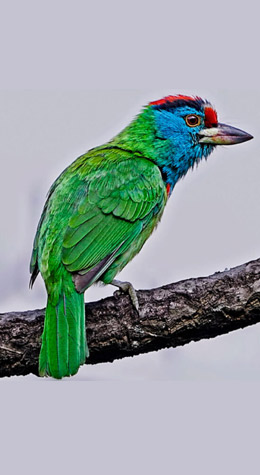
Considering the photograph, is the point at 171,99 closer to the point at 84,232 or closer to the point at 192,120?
the point at 192,120

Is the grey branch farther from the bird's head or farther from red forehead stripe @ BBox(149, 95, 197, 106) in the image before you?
red forehead stripe @ BBox(149, 95, 197, 106)

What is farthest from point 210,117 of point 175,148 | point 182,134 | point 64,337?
point 64,337

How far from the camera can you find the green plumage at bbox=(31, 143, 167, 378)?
13.3ft

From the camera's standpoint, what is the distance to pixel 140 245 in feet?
15.5

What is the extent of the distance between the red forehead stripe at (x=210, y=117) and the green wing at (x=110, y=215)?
59cm

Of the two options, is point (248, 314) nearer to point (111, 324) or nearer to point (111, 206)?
point (111, 324)

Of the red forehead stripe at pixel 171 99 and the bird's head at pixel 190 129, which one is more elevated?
the red forehead stripe at pixel 171 99

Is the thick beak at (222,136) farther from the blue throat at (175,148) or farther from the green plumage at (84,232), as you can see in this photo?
the green plumage at (84,232)

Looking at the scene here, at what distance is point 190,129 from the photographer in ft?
Answer: 17.0

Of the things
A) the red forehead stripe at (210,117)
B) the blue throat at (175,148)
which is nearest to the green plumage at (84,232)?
the blue throat at (175,148)

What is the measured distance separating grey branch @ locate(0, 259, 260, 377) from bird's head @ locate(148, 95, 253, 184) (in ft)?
4.00

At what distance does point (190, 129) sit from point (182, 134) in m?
0.07

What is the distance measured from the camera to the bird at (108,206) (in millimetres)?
4078

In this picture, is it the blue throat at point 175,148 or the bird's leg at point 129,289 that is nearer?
the bird's leg at point 129,289
